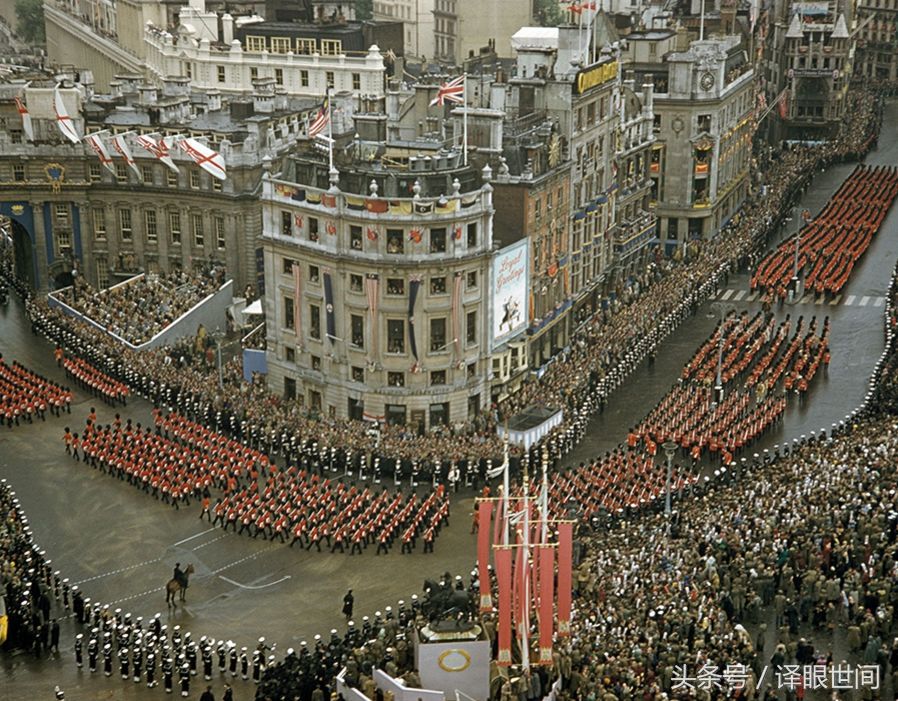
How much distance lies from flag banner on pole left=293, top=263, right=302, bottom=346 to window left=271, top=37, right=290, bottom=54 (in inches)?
2193

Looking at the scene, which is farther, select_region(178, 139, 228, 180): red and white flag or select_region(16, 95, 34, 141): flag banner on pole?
select_region(16, 95, 34, 141): flag banner on pole

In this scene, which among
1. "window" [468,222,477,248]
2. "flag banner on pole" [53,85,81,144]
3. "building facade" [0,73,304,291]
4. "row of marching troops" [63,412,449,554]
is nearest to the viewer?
"row of marching troops" [63,412,449,554]

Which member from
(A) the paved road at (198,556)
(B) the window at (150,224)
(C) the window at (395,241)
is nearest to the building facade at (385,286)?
(C) the window at (395,241)

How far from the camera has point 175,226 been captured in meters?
→ 102

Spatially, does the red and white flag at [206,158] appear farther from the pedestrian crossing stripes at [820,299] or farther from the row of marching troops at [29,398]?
the pedestrian crossing stripes at [820,299]

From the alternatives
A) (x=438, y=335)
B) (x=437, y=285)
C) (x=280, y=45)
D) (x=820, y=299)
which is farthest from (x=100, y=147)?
(x=820, y=299)

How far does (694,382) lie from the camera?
83.6 metres

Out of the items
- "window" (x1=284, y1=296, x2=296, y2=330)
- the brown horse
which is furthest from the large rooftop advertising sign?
the brown horse

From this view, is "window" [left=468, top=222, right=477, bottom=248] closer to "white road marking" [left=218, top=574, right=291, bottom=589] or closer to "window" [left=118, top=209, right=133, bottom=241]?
"white road marking" [left=218, top=574, right=291, bottom=589]

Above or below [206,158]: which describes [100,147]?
below

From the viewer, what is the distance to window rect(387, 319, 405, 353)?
7706 cm

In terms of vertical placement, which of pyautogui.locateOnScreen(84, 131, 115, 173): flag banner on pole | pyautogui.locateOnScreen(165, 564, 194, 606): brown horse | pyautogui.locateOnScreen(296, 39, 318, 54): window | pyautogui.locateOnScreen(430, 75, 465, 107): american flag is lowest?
pyautogui.locateOnScreen(165, 564, 194, 606): brown horse

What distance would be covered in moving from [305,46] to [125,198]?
3451 centimetres

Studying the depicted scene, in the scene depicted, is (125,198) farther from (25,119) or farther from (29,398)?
(29,398)
